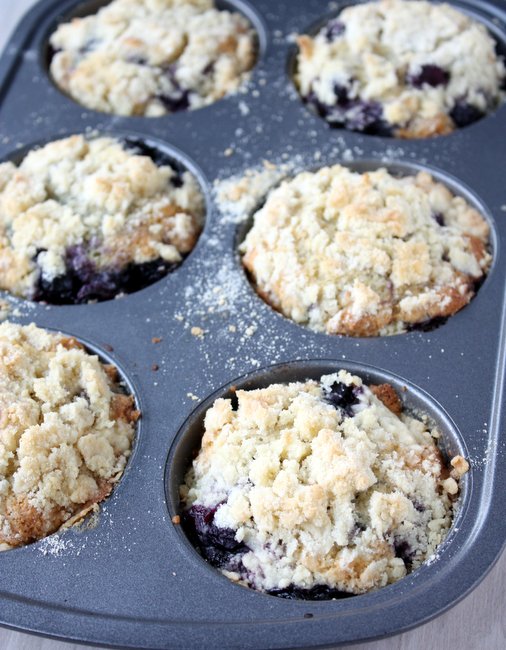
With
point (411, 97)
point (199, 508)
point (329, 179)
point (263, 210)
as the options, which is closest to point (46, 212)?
point (263, 210)

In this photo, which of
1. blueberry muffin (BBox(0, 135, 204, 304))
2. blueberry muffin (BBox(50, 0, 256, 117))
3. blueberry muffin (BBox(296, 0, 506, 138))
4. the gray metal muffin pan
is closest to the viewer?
the gray metal muffin pan

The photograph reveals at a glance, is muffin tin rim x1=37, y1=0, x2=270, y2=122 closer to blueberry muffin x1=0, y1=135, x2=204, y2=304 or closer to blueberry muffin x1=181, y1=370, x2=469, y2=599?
blueberry muffin x1=0, y1=135, x2=204, y2=304

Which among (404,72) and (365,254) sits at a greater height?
(404,72)

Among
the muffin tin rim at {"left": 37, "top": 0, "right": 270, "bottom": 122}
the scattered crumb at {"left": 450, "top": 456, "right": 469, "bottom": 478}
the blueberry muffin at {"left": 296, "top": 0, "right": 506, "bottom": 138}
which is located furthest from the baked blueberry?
the muffin tin rim at {"left": 37, "top": 0, "right": 270, "bottom": 122}

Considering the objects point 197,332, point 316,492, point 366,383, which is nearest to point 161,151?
point 197,332

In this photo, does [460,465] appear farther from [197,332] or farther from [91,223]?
[91,223]

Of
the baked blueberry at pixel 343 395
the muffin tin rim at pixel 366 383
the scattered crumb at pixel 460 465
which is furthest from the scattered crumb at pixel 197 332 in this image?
the scattered crumb at pixel 460 465

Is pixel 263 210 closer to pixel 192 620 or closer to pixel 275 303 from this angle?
pixel 275 303
